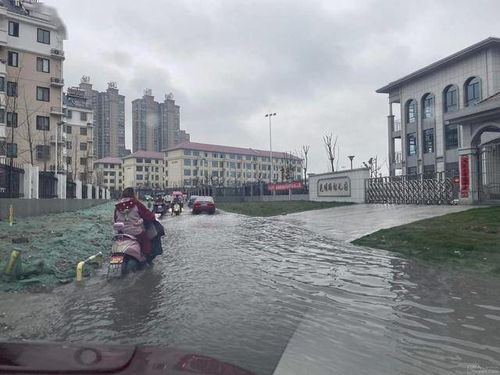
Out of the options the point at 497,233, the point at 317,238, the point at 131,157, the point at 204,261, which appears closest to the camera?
the point at 204,261

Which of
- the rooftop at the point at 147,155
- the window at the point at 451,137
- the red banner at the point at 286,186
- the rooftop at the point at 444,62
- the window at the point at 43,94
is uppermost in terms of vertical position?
the rooftop at the point at 147,155

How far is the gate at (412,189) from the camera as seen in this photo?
22722mm

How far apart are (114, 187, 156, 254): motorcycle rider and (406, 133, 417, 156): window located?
1543 inches

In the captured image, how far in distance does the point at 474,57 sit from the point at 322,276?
33968mm

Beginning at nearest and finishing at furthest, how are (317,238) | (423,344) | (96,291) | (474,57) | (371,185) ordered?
(423,344) < (96,291) < (317,238) < (371,185) < (474,57)

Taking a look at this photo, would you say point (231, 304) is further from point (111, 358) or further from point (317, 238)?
point (317, 238)

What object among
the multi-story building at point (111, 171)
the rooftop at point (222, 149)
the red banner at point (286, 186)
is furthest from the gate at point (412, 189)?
the multi-story building at point (111, 171)

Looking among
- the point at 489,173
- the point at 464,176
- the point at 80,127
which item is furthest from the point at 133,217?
the point at 80,127

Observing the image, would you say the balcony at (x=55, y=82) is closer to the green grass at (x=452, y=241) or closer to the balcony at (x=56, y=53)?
the balcony at (x=56, y=53)

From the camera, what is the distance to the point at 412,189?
2531 centimetres

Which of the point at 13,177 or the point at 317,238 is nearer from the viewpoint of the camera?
the point at 317,238

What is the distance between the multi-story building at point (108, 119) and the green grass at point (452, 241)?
3536 inches

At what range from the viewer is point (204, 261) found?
327 inches

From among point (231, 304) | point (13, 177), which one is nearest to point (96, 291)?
point (231, 304)
